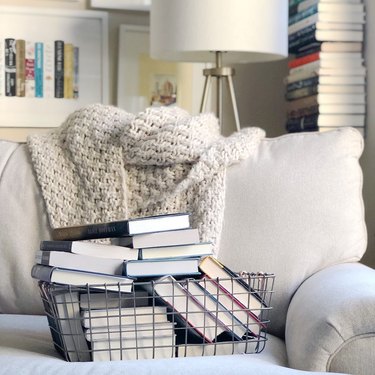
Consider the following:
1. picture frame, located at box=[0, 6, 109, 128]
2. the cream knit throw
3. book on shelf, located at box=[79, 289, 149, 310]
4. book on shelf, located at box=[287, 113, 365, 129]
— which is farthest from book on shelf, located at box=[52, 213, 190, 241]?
picture frame, located at box=[0, 6, 109, 128]

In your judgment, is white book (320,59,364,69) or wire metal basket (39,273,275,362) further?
white book (320,59,364,69)

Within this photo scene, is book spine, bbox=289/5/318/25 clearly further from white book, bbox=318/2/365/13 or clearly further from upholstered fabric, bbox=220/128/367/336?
upholstered fabric, bbox=220/128/367/336

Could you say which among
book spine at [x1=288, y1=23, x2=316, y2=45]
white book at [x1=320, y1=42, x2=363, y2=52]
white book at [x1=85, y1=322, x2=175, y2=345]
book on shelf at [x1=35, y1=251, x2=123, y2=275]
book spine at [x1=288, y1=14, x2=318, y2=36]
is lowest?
white book at [x1=85, y1=322, x2=175, y2=345]

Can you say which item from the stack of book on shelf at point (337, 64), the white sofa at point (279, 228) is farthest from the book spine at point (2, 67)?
the stack of book on shelf at point (337, 64)

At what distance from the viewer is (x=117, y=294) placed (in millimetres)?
1438

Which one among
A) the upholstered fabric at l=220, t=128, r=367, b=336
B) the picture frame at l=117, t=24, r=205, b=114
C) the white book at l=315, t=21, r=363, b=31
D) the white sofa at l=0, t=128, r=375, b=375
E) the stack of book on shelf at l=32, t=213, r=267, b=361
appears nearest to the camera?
the stack of book on shelf at l=32, t=213, r=267, b=361

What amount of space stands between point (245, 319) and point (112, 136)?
2.08ft

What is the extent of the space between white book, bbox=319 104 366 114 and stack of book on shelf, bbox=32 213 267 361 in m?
1.19

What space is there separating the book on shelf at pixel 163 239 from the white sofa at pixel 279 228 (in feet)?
0.86

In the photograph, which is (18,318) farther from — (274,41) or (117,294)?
(274,41)

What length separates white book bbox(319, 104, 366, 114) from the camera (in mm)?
2555

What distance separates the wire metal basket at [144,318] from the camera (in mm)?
1424

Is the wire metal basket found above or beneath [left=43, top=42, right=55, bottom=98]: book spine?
beneath

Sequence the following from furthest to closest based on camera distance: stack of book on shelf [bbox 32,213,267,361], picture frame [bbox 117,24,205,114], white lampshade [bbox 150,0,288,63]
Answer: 1. picture frame [bbox 117,24,205,114]
2. white lampshade [bbox 150,0,288,63]
3. stack of book on shelf [bbox 32,213,267,361]
